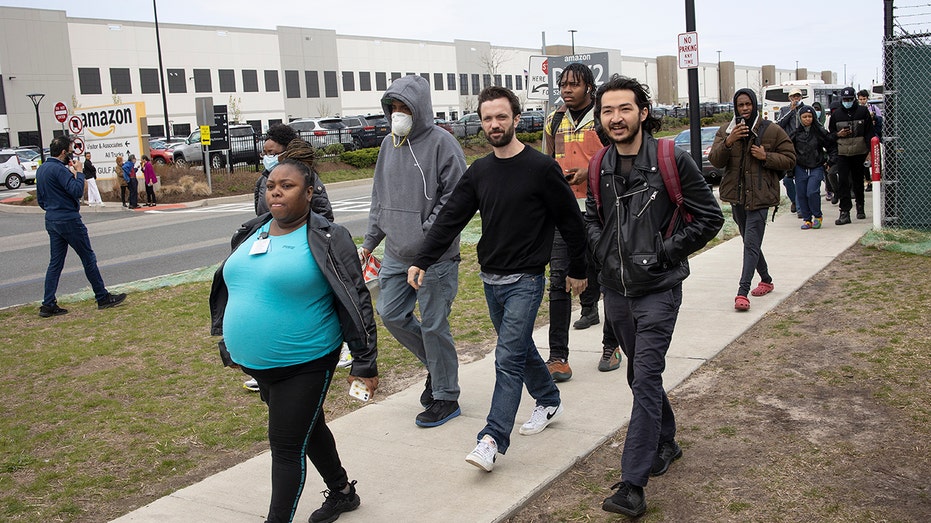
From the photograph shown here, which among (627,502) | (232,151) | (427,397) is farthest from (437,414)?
(232,151)

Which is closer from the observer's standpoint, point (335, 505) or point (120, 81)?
point (335, 505)

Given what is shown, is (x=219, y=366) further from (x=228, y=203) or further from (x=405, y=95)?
(x=228, y=203)

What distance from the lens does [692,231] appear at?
3750mm

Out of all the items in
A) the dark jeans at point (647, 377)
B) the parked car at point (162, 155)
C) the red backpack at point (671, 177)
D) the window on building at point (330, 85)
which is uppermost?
the window on building at point (330, 85)

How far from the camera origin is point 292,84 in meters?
74.6

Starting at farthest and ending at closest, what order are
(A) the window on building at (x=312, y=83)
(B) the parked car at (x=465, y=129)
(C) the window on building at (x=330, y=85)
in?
(C) the window on building at (x=330, y=85)
(A) the window on building at (x=312, y=83)
(B) the parked car at (x=465, y=129)

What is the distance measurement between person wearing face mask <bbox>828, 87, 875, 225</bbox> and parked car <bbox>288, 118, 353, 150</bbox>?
27.2m

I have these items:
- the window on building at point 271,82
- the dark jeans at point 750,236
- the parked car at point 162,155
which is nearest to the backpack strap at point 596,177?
the dark jeans at point 750,236

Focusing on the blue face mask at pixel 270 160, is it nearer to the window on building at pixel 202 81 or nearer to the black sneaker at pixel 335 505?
the black sneaker at pixel 335 505

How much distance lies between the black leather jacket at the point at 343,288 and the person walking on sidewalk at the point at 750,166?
470 centimetres

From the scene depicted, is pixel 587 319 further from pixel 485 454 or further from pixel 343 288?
pixel 343 288

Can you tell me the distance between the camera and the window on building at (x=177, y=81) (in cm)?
6662

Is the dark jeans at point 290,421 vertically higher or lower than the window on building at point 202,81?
lower

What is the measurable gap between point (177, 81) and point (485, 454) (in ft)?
225
